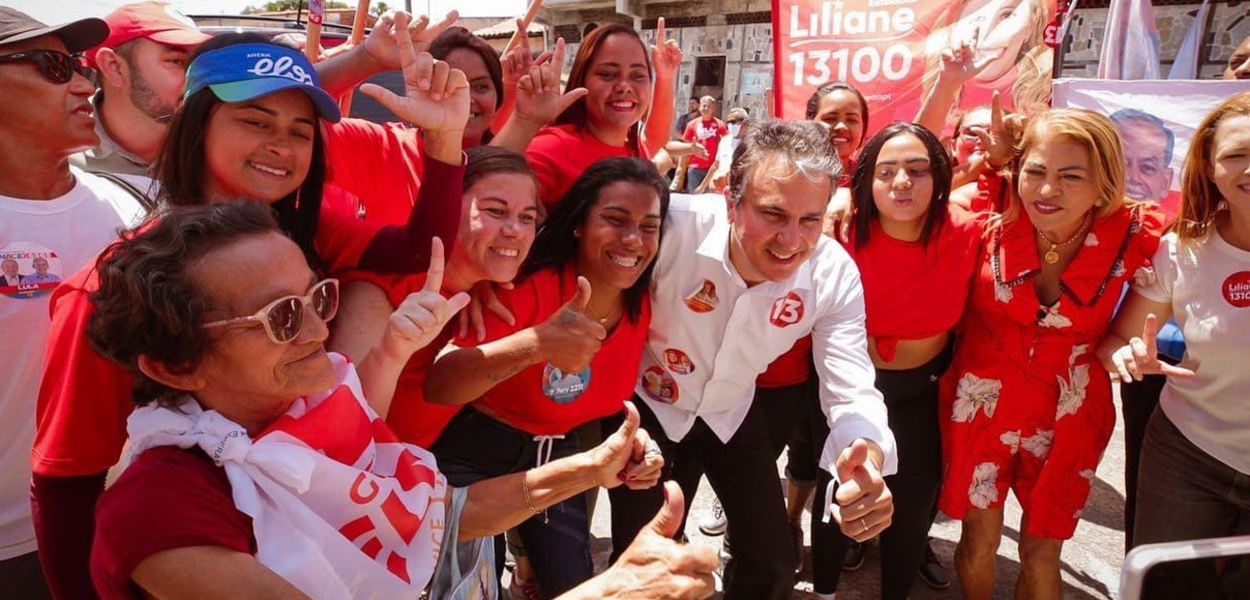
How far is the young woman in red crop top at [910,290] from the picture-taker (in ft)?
7.67

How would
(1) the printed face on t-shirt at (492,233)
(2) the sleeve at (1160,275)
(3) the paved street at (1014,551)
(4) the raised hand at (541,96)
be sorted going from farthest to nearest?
(3) the paved street at (1014,551) < (4) the raised hand at (541,96) < (2) the sleeve at (1160,275) < (1) the printed face on t-shirt at (492,233)

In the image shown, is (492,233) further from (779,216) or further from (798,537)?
(798,537)

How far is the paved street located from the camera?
287 cm

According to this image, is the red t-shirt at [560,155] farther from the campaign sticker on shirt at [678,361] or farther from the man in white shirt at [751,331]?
the campaign sticker on shirt at [678,361]

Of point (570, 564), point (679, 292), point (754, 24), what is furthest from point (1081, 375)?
point (754, 24)

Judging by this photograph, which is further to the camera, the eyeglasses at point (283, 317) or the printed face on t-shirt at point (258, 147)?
the printed face on t-shirt at point (258, 147)

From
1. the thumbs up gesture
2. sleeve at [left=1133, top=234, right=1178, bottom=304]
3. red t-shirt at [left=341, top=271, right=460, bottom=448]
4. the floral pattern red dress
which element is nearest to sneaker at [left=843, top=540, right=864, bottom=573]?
the floral pattern red dress

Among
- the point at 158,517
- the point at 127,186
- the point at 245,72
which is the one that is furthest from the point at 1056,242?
the point at 127,186

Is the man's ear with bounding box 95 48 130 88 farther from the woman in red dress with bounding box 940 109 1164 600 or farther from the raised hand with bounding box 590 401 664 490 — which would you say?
the woman in red dress with bounding box 940 109 1164 600

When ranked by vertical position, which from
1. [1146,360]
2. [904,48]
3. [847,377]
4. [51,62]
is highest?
[904,48]

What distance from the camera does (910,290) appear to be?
2.38 m

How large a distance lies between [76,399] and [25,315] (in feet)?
1.58

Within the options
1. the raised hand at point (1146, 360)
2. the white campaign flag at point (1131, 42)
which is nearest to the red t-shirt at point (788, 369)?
the raised hand at point (1146, 360)

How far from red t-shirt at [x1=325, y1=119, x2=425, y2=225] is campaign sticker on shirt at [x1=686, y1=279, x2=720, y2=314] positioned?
3.29ft
